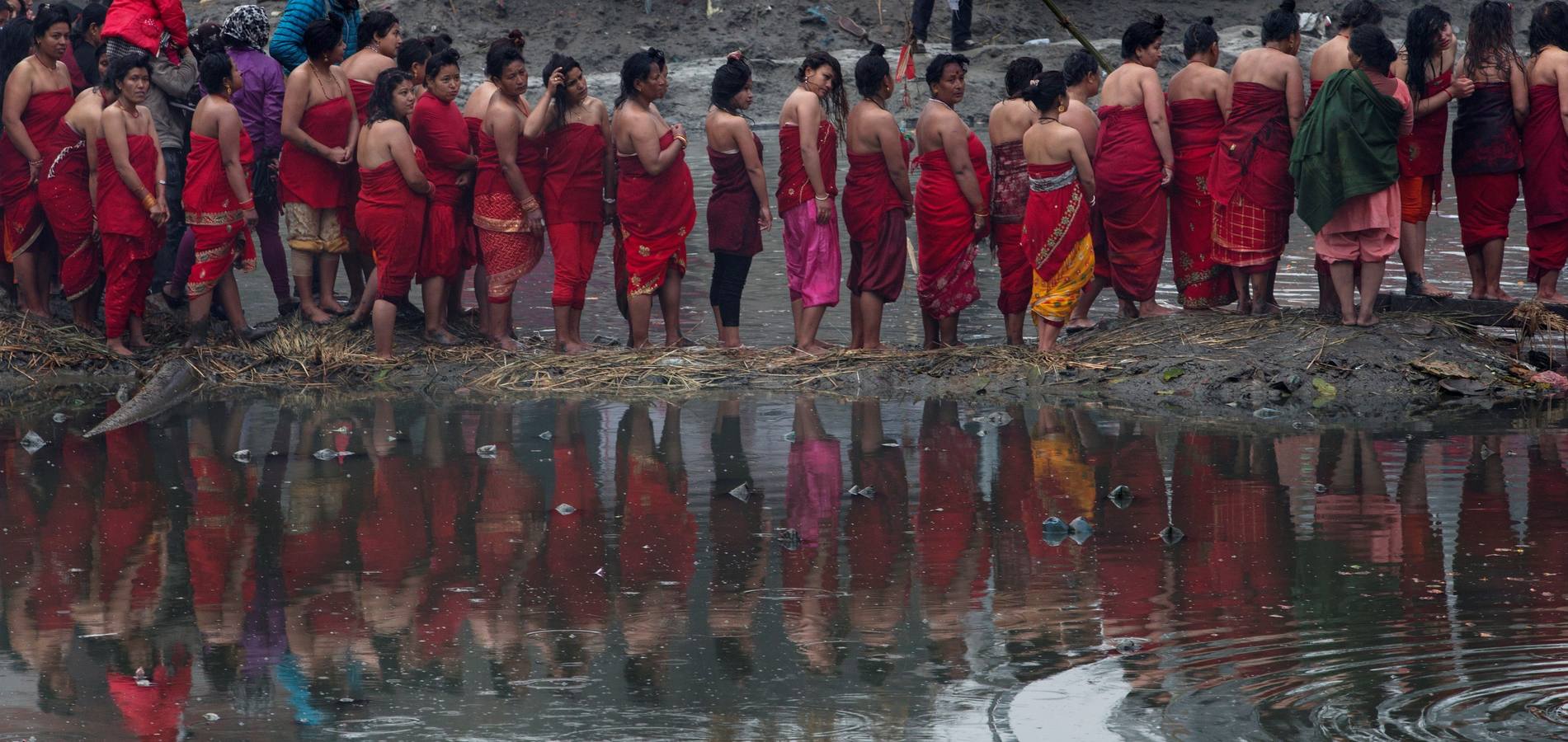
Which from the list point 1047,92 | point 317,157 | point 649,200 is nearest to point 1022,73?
point 1047,92

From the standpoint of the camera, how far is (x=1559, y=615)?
4.73m

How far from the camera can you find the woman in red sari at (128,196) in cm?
846

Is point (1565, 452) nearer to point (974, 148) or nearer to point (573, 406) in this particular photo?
point (974, 148)

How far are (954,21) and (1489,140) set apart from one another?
14750 mm

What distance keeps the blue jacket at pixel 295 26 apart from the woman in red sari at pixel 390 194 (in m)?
1.17

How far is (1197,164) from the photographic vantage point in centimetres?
885

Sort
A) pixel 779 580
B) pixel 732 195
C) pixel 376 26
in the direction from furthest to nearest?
pixel 376 26 < pixel 732 195 < pixel 779 580

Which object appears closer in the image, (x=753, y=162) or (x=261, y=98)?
(x=753, y=162)

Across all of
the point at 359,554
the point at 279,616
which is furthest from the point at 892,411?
the point at 279,616

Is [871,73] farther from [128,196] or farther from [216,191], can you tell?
[128,196]

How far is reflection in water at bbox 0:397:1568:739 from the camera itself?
418 centimetres

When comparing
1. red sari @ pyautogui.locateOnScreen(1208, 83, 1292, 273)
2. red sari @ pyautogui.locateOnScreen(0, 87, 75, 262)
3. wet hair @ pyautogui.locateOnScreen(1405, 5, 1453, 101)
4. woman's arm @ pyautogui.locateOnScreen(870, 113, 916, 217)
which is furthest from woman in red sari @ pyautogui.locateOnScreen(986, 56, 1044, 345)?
red sari @ pyautogui.locateOnScreen(0, 87, 75, 262)

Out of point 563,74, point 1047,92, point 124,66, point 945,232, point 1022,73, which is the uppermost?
point 124,66

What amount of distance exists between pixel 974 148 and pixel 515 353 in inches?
101
